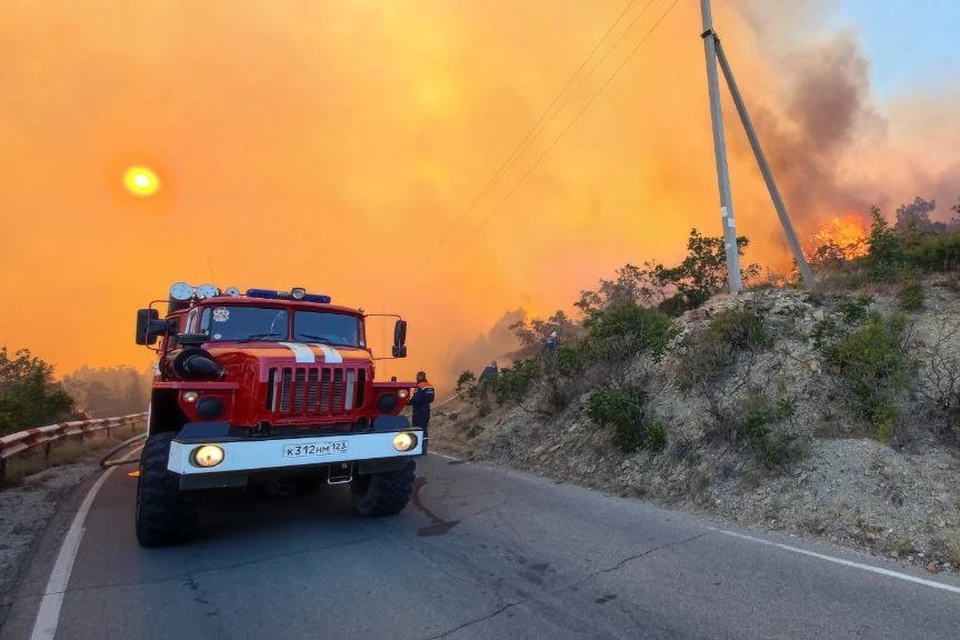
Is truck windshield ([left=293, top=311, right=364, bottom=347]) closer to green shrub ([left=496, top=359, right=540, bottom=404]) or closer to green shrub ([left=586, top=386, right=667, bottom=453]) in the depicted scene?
green shrub ([left=586, top=386, right=667, bottom=453])

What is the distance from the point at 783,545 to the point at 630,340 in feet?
21.9

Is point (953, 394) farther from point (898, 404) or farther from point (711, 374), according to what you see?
point (711, 374)

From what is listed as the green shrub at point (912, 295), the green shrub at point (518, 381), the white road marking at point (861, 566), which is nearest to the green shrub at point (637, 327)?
the green shrub at point (518, 381)

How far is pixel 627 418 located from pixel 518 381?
5385 millimetres

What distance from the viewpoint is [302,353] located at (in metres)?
5.95

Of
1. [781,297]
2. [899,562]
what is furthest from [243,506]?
[781,297]

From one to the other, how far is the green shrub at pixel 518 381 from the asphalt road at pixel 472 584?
7.60 metres

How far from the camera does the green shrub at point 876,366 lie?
289 inches

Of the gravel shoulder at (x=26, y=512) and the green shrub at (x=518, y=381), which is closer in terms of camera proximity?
the gravel shoulder at (x=26, y=512)

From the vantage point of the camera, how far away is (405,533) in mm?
6035

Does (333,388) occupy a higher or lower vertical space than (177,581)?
higher

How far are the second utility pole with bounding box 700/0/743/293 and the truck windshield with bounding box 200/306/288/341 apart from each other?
10.6 meters

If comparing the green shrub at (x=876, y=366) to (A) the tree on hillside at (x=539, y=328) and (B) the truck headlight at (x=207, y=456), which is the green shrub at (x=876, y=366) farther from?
(A) the tree on hillside at (x=539, y=328)

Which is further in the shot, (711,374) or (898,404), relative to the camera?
(711,374)
